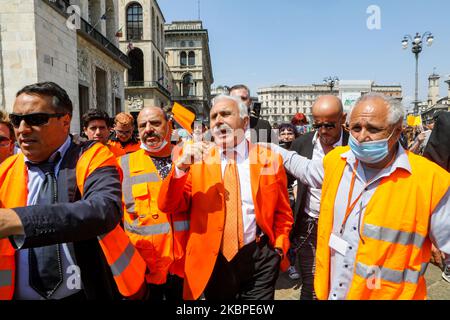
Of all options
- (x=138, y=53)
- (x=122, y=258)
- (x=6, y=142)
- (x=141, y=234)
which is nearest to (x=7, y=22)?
(x=6, y=142)

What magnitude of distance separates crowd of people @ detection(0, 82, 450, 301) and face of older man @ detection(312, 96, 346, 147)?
18 millimetres

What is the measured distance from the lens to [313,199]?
2947 mm

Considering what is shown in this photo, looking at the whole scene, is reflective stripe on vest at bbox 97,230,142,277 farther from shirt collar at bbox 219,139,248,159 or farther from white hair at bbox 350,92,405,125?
white hair at bbox 350,92,405,125

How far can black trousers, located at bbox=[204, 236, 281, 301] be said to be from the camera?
7.63ft

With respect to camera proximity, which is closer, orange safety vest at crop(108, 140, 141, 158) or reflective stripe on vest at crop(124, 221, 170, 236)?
reflective stripe on vest at crop(124, 221, 170, 236)

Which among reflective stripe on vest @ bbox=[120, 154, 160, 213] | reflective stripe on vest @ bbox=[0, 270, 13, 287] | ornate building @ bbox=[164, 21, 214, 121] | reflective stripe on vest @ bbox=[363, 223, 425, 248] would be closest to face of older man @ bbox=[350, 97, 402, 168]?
reflective stripe on vest @ bbox=[363, 223, 425, 248]

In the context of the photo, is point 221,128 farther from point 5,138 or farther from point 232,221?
point 5,138

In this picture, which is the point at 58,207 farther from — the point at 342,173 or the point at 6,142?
the point at 6,142

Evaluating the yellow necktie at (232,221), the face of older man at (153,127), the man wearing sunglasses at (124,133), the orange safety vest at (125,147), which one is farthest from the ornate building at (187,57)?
the yellow necktie at (232,221)

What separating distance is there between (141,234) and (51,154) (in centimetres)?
121

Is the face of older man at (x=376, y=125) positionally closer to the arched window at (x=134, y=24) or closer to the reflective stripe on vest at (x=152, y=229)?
the reflective stripe on vest at (x=152, y=229)

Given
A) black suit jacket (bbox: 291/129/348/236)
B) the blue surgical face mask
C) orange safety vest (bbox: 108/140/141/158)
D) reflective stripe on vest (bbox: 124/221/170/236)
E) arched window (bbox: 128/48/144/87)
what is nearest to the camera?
the blue surgical face mask

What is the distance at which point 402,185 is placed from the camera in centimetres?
177

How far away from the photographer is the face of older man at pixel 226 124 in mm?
2426
